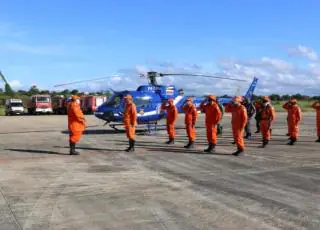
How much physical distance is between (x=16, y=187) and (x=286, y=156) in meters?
7.89

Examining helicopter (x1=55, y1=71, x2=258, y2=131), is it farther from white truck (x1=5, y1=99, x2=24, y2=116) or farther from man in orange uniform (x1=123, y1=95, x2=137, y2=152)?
white truck (x1=5, y1=99, x2=24, y2=116)

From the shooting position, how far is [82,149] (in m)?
14.7

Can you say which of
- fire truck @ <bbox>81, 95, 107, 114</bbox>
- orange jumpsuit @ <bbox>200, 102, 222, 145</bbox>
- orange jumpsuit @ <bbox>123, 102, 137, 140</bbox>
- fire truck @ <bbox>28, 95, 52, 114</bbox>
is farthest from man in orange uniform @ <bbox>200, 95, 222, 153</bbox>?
fire truck @ <bbox>28, 95, 52, 114</bbox>

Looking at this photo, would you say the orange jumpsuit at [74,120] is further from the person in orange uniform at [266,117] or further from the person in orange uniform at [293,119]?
the person in orange uniform at [293,119]

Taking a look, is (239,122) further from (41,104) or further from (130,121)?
(41,104)

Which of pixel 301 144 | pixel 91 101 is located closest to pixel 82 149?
pixel 301 144

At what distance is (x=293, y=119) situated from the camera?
54.6 feet

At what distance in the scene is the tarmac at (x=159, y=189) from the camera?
6219 millimetres

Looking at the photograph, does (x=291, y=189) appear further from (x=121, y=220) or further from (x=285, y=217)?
(x=121, y=220)

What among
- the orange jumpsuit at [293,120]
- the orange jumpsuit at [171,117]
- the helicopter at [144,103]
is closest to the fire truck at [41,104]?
the helicopter at [144,103]

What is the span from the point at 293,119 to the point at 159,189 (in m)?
9.79

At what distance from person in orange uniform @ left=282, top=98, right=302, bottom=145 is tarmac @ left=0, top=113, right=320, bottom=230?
191cm

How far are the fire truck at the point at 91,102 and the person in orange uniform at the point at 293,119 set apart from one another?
34.8m

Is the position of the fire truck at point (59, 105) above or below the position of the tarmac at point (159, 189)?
above
